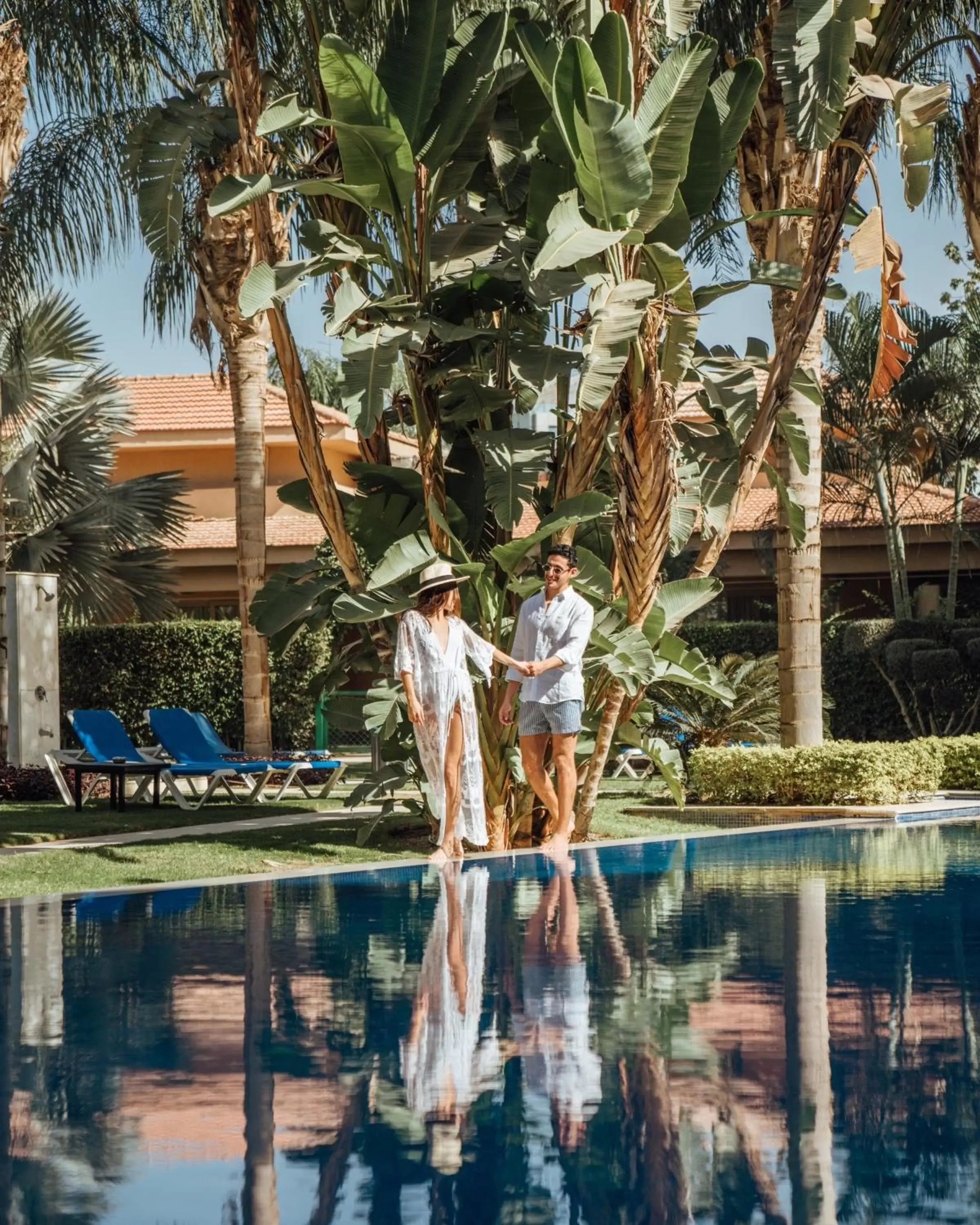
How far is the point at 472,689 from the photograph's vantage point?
10516 mm

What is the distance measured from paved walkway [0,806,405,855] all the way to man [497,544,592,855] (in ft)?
9.45

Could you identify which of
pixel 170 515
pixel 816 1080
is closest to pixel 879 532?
pixel 170 515

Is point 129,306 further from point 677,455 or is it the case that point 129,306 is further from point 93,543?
point 677,455

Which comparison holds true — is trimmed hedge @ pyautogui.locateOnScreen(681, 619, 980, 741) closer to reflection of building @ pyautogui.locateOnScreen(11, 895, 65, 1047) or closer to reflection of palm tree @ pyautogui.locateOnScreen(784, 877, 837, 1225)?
reflection of building @ pyautogui.locateOnScreen(11, 895, 65, 1047)

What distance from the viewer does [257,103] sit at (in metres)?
12.8

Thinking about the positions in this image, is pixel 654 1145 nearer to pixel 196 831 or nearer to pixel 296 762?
pixel 196 831

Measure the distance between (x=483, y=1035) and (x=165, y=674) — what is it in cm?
2376

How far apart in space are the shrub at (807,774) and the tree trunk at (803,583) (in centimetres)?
29

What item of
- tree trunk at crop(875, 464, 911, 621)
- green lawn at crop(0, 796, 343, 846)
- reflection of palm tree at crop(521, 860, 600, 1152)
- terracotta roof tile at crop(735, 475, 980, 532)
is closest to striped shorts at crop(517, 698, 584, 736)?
reflection of palm tree at crop(521, 860, 600, 1152)

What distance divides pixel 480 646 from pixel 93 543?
1325 centimetres

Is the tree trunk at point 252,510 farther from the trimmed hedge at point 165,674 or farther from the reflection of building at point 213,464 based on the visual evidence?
the reflection of building at point 213,464

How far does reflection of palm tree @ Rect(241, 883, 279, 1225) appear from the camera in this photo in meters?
3.30

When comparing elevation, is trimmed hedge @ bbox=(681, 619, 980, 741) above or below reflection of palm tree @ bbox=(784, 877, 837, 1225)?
above

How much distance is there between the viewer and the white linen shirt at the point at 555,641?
10547mm
